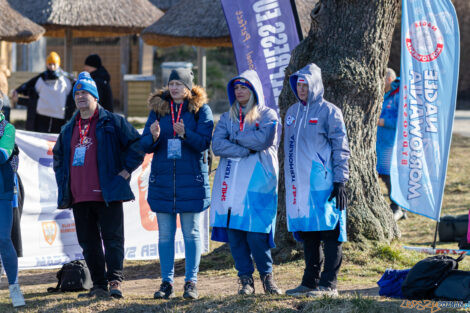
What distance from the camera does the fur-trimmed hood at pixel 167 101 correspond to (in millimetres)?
6109

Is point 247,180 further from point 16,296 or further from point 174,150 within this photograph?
point 16,296


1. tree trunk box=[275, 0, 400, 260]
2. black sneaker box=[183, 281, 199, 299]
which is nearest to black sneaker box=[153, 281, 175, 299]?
black sneaker box=[183, 281, 199, 299]

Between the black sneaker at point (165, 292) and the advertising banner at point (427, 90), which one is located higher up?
the advertising banner at point (427, 90)

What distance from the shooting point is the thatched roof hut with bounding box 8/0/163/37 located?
55.1ft

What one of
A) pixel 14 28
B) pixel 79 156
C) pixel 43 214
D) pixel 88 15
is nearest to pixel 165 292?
pixel 79 156

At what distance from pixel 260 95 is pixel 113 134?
123 centimetres

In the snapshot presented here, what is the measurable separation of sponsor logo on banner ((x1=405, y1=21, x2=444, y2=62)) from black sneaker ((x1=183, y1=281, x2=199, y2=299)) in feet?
12.3

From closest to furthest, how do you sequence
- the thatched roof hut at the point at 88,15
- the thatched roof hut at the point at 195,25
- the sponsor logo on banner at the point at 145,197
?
the sponsor logo on banner at the point at 145,197
the thatched roof hut at the point at 195,25
the thatched roof hut at the point at 88,15

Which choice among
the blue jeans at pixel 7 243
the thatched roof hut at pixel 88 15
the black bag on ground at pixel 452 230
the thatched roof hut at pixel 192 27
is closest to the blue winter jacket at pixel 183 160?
the blue jeans at pixel 7 243

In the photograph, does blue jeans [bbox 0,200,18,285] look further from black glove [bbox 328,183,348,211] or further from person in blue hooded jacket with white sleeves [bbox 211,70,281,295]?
black glove [bbox 328,183,348,211]

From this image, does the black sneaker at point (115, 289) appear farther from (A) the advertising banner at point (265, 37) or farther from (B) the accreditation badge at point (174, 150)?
(A) the advertising banner at point (265, 37)

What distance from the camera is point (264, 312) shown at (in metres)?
5.56

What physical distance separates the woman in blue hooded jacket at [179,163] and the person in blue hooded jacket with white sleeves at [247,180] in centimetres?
15

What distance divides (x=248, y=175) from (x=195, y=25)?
994 centimetres
